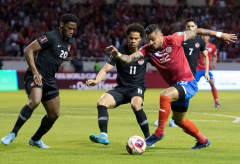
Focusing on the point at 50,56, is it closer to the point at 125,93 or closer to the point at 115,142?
the point at 125,93

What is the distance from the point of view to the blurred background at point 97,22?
25844 mm

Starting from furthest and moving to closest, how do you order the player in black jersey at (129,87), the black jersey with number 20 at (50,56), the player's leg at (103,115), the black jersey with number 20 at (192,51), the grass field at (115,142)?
the black jersey with number 20 at (192,51), the player in black jersey at (129,87), the black jersey with number 20 at (50,56), the player's leg at (103,115), the grass field at (115,142)

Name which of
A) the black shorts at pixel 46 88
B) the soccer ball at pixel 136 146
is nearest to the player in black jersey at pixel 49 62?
the black shorts at pixel 46 88

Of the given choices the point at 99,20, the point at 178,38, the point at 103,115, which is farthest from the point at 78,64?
the point at 178,38

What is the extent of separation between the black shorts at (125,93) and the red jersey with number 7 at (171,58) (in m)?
0.87

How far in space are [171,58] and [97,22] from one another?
24.0 meters

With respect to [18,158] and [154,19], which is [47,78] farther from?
[154,19]

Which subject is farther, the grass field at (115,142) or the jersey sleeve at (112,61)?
the jersey sleeve at (112,61)

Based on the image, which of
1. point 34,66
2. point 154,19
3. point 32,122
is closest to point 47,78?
point 34,66

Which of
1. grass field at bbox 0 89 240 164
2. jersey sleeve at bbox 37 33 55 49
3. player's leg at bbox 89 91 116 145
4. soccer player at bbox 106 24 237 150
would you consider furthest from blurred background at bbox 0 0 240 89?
soccer player at bbox 106 24 237 150

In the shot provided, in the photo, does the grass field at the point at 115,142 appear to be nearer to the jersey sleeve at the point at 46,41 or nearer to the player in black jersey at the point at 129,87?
the player in black jersey at the point at 129,87

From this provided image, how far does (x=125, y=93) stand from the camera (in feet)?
24.6

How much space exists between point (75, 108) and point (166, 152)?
821 centimetres

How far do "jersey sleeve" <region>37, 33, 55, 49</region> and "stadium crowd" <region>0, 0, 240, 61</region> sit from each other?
18.8 metres
